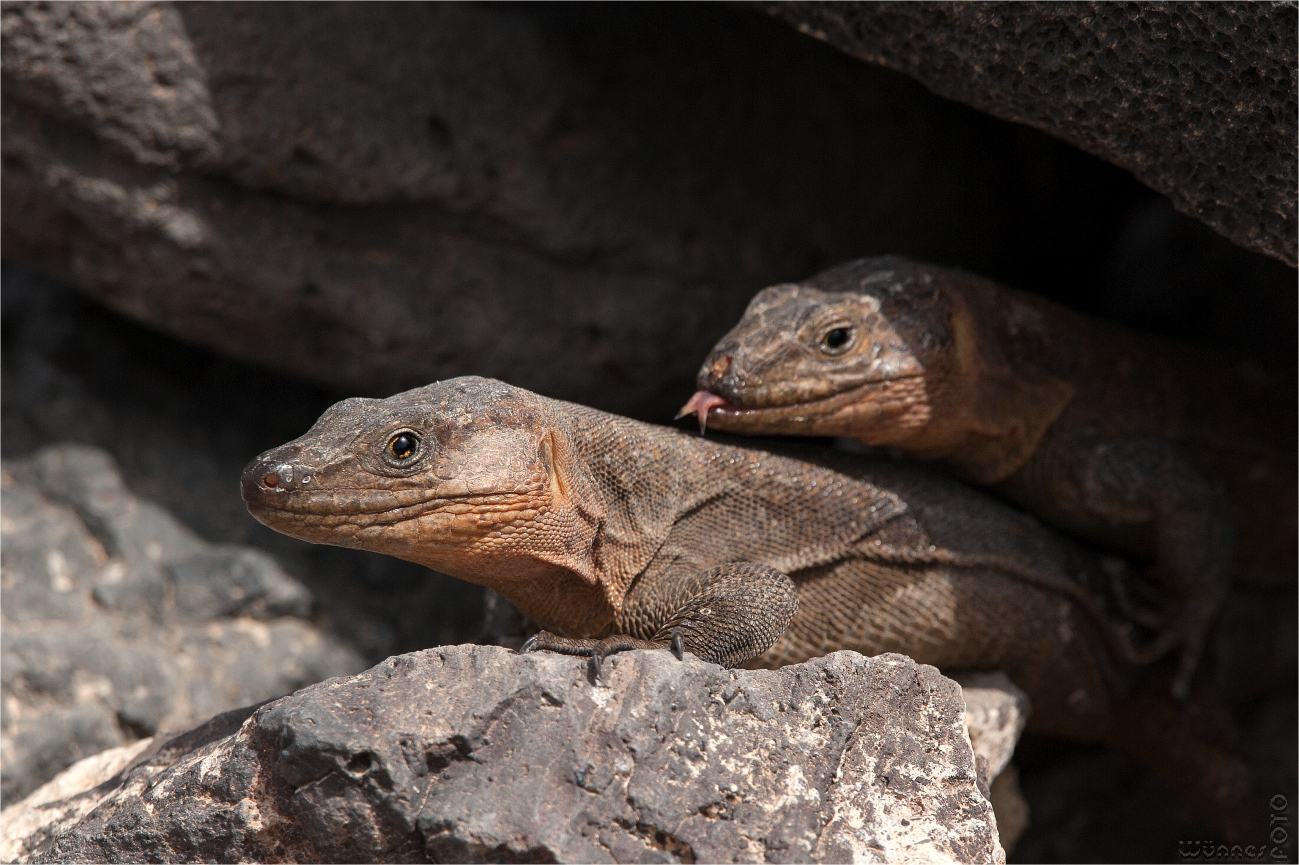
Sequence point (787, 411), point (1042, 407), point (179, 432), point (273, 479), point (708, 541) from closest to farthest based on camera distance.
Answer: point (273, 479) → point (708, 541) → point (787, 411) → point (1042, 407) → point (179, 432)

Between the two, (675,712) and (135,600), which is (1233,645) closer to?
(675,712)

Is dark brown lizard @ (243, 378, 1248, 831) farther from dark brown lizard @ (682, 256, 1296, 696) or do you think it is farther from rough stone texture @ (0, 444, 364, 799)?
rough stone texture @ (0, 444, 364, 799)

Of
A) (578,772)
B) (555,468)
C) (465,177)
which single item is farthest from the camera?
(465,177)

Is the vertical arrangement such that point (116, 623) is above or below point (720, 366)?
below

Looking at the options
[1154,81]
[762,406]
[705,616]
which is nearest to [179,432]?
[762,406]

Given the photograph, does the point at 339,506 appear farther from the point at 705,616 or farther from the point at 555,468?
the point at 705,616

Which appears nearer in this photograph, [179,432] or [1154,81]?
[1154,81]
